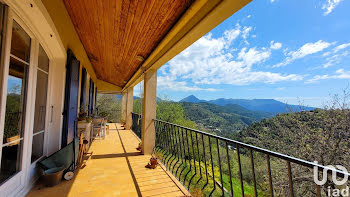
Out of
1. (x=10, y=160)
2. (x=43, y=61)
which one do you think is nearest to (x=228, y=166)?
(x=10, y=160)

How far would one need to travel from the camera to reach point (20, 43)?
160cm

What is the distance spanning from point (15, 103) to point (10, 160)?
569 mm

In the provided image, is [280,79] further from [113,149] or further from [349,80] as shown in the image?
[113,149]

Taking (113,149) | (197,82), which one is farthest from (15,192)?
(197,82)

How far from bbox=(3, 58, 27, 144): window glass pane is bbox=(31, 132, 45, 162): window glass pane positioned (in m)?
0.36

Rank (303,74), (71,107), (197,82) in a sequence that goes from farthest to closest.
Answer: (197,82)
(303,74)
(71,107)

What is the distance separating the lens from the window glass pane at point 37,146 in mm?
1955

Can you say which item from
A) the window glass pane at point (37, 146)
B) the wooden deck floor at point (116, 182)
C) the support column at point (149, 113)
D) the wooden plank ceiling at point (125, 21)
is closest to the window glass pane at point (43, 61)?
the wooden plank ceiling at point (125, 21)

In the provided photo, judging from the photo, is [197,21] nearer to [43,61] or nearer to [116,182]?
[43,61]

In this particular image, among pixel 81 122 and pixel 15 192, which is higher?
pixel 81 122

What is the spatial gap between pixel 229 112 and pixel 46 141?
62.5 feet

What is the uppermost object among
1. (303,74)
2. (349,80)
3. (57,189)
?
(303,74)

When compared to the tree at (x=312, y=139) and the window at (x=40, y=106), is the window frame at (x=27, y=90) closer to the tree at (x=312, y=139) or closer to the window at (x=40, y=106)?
the window at (x=40, y=106)

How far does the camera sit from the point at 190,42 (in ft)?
7.11
